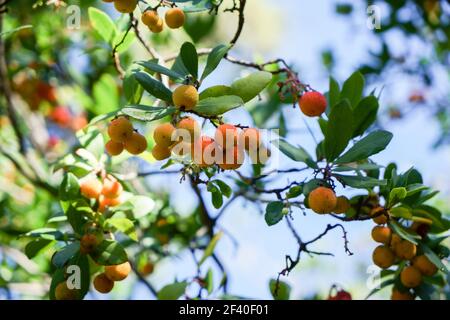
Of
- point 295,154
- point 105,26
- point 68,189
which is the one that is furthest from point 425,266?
point 105,26

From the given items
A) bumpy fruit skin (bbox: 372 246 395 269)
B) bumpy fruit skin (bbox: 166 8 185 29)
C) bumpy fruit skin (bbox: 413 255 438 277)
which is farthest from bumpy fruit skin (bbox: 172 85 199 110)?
bumpy fruit skin (bbox: 413 255 438 277)

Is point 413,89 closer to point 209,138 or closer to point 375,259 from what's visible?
point 375,259

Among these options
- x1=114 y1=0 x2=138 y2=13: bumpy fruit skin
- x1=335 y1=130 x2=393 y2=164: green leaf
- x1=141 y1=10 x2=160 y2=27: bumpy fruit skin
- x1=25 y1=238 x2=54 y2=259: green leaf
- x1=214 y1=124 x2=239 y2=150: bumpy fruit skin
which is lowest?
x1=25 y1=238 x2=54 y2=259: green leaf

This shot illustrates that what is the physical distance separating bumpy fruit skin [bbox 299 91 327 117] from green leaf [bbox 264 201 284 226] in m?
0.23

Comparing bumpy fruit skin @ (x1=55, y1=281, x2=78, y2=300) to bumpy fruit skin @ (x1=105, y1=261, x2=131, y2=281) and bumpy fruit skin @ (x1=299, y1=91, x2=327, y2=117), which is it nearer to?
bumpy fruit skin @ (x1=105, y1=261, x2=131, y2=281)

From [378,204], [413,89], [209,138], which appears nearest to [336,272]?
[413,89]

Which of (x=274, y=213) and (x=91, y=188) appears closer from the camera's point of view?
(x=274, y=213)

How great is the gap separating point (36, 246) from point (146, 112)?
0.50 metres

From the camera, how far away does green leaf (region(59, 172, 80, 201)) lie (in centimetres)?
147

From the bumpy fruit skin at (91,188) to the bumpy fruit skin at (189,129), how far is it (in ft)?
1.24

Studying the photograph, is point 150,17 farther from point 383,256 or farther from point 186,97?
point 383,256

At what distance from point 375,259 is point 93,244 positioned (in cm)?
64

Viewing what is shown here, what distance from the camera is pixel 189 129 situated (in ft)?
3.85

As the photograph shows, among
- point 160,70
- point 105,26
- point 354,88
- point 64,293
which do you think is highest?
point 105,26
